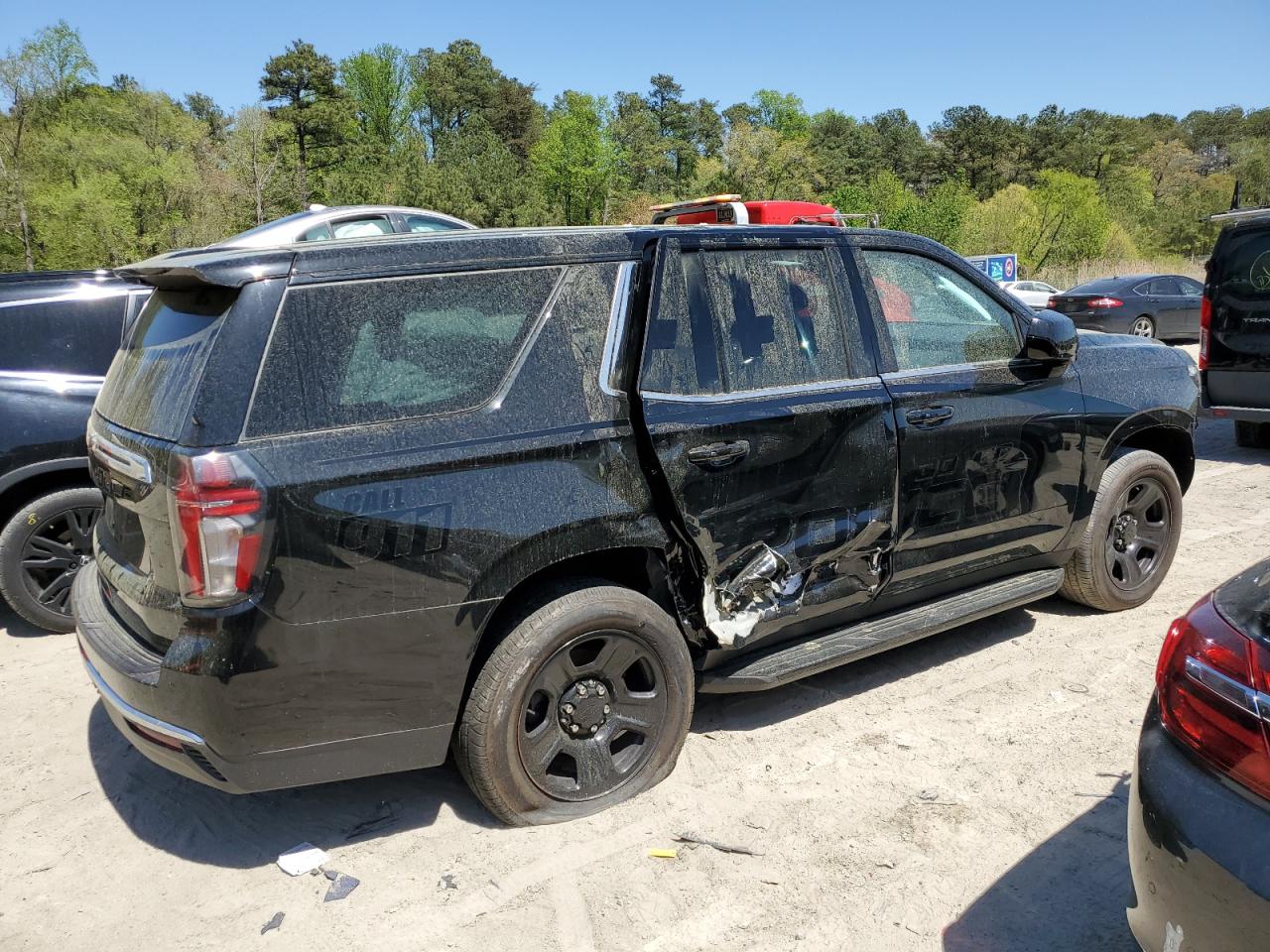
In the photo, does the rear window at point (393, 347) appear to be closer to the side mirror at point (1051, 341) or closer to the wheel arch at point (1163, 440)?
the side mirror at point (1051, 341)

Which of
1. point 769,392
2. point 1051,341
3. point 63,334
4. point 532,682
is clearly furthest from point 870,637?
point 63,334

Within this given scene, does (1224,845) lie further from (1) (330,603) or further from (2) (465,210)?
(2) (465,210)

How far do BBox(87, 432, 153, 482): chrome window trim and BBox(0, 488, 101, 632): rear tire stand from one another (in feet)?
6.15

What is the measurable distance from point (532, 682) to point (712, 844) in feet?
2.62

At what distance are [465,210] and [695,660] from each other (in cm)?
5670

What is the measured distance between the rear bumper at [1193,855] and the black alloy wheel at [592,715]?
1.59 m

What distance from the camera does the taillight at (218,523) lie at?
2535mm

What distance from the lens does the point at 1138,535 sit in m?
4.88

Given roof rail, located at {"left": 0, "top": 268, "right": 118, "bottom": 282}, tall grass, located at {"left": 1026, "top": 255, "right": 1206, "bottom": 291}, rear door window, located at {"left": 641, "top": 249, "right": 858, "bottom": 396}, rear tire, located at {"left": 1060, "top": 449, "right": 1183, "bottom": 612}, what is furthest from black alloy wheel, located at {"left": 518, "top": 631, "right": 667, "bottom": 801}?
tall grass, located at {"left": 1026, "top": 255, "right": 1206, "bottom": 291}

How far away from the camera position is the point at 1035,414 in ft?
13.8

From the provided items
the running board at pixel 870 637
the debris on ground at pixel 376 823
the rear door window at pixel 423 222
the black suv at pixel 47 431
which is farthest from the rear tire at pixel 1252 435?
the black suv at pixel 47 431

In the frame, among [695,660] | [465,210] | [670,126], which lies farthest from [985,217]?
[670,126]

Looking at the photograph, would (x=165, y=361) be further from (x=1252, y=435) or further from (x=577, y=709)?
(x=1252, y=435)

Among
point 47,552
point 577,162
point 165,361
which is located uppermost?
Answer: point 577,162
